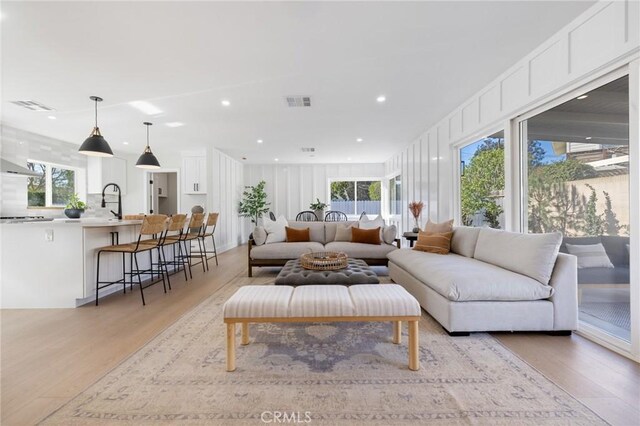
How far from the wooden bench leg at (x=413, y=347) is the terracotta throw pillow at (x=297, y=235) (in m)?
3.13

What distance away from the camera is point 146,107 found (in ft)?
13.5

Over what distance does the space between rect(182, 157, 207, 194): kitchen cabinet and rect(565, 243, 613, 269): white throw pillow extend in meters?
6.79

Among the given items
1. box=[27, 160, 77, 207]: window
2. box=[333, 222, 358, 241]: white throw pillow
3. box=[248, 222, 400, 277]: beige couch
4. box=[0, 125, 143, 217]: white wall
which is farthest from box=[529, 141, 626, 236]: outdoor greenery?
box=[0, 125, 143, 217]: white wall

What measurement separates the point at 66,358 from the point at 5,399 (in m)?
Result: 0.45

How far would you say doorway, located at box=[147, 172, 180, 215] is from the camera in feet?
24.5

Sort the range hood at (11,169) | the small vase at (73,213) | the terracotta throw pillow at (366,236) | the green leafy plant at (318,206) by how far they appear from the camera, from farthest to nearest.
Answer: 1. the green leafy plant at (318,206)
2. the terracotta throw pillow at (366,236)
3. the range hood at (11,169)
4. the small vase at (73,213)

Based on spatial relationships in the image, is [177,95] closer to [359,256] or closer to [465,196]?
[359,256]

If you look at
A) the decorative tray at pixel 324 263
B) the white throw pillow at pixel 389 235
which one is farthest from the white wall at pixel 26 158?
the white throw pillow at pixel 389 235

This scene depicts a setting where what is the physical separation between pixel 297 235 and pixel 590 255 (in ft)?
12.0

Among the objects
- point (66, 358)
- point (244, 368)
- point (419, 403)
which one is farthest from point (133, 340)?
point (419, 403)

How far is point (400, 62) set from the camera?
296 centimetres

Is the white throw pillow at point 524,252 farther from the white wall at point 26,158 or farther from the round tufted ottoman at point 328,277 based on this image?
the white wall at point 26,158

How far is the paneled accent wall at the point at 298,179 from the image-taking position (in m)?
9.55

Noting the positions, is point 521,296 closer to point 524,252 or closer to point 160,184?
point 524,252
